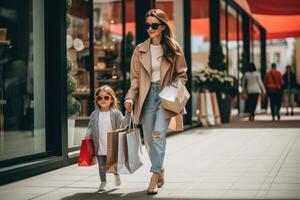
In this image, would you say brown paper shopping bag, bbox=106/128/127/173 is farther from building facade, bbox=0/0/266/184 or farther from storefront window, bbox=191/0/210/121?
storefront window, bbox=191/0/210/121

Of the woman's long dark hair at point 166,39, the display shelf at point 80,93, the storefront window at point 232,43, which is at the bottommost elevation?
the display shelf at point 80,93

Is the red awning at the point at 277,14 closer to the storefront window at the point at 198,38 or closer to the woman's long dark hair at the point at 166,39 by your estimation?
the storefront window at the point at 198,38

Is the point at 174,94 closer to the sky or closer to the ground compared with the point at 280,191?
closer to the sky

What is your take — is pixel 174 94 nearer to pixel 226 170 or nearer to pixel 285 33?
pixel 226 170

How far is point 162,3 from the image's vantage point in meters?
15.0

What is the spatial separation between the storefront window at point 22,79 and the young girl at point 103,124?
1.49 m

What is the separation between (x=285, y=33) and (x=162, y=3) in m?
18.1

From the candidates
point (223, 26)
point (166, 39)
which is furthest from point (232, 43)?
point (166, 39)

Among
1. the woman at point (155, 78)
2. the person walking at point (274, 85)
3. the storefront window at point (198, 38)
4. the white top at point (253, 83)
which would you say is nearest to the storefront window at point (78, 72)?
the woman at point (155, 78)

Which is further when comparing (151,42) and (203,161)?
(203,161)

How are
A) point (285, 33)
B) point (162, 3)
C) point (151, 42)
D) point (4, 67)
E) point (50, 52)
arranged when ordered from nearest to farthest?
point (151, 42) → point (4, 67) → point (50, 52) → point (162, 3) → point (285, 33)

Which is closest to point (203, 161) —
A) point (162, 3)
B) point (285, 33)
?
point (162, 3)

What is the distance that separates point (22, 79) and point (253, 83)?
1298cm

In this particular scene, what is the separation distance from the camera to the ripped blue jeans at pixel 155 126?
6.79 metres
